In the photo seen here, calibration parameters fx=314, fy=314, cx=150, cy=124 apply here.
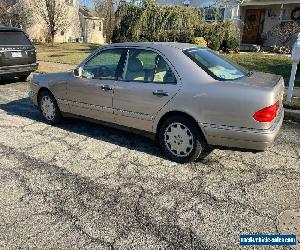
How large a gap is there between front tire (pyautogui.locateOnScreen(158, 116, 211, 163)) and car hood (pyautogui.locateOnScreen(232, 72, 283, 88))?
0.80 meters

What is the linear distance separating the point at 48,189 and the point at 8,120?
296cm

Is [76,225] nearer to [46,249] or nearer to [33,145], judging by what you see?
[46,249]

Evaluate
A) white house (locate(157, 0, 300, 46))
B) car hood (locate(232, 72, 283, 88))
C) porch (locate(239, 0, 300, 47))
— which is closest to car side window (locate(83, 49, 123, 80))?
car hood (locate(232, 72, 283, 88))

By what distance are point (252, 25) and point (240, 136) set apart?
17.8m

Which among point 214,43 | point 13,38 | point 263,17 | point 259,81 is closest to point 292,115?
point 259,81

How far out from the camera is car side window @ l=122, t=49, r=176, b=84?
4.16 metres

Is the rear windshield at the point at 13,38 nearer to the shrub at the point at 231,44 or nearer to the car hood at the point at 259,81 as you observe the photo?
the car hood at the point at 259,81

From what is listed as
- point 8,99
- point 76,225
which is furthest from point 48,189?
point 8,99

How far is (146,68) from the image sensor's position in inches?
172

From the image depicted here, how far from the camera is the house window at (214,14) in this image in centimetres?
1856

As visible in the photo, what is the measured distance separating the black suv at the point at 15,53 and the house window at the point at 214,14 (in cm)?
1241

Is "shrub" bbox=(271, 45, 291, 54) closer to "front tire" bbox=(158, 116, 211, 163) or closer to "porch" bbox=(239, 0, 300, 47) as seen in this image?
"porch" bbox=(239, 0, 300, 47)

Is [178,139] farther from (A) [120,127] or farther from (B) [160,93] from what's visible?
(A) [120,127]

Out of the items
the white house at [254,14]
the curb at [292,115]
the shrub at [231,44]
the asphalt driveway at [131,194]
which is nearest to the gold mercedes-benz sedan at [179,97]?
the asphalt driveway at [131,194]
